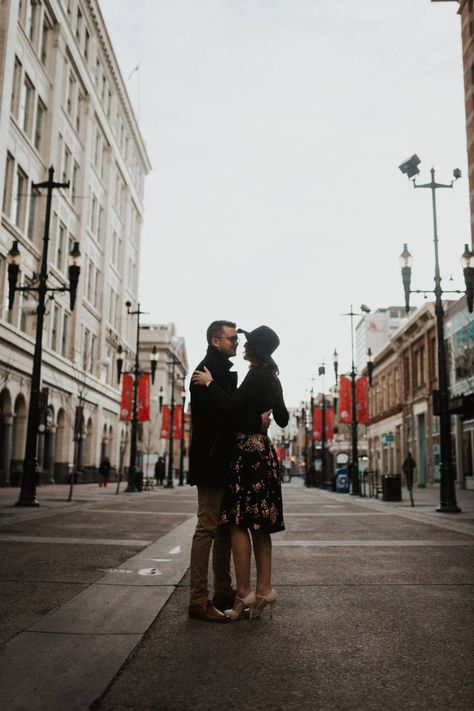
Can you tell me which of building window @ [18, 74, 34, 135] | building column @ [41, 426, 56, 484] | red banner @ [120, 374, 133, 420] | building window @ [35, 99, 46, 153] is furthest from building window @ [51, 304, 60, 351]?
building window @ [18, 74, 34, 135]

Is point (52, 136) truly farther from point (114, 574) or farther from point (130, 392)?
point (114, 574)

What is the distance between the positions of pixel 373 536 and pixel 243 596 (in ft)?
21.4

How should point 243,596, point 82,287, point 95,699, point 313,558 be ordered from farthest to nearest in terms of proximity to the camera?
point 82,287
point 313,558
point 243,596
point 95,699

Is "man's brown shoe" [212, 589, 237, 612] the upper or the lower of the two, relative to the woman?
lower

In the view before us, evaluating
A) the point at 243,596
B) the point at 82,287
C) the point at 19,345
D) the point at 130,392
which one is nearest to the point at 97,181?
the point at 82,287

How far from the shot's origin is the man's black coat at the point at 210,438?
4.75 m

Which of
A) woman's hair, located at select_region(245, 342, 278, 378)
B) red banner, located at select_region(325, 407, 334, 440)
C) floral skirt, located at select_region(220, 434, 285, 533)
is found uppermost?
red banner, located at select_region(325, 407, 334, 440)

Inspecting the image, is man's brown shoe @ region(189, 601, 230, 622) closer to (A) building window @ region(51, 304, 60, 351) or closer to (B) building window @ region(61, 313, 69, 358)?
(A) building window @ region(51, 304, 60, 351)

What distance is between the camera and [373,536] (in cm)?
1073

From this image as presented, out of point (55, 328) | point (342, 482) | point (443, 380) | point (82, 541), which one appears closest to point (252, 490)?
point (82, 541)

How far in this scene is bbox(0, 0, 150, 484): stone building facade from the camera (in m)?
31.5

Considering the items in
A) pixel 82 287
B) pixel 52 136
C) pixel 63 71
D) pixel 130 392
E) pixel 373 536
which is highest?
pixel 63 71

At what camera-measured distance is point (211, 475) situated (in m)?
4.74

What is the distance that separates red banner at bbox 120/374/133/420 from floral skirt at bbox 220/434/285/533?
3470cm
